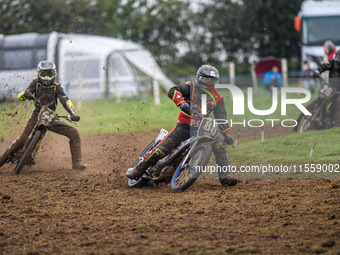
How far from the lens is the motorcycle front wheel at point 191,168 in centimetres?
862

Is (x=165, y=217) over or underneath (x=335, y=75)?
underneath

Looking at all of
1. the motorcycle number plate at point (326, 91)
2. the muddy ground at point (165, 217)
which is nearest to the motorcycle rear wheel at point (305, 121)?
the motorcycle number plate at point (326, 91)

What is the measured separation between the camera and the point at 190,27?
40.2 m

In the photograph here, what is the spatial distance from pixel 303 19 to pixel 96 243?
22.3m

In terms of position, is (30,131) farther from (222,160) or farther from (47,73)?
(222,160)

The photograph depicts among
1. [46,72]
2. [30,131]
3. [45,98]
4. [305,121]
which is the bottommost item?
[305,121]

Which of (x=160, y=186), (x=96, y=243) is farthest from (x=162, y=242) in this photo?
(x=160, y=186)

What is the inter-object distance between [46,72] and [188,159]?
13.2 ft

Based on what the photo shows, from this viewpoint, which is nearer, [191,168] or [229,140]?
[191,168]

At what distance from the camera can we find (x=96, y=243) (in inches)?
248

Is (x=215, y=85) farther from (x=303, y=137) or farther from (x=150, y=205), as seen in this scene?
(x=303, y=137)

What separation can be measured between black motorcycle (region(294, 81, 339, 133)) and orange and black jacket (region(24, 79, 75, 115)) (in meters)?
6.30

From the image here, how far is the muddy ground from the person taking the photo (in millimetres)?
6102

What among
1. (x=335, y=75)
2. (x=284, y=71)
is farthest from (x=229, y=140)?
(x=284, y=71)
